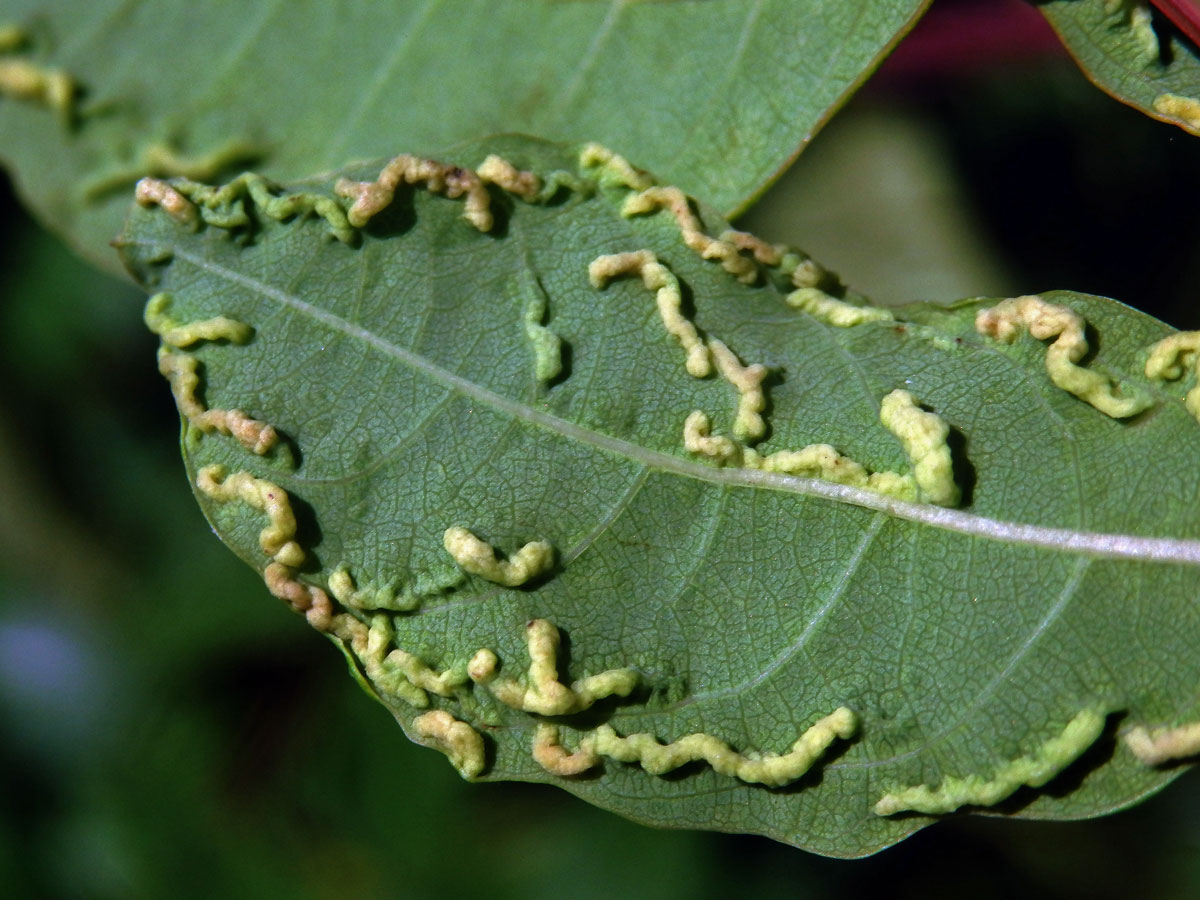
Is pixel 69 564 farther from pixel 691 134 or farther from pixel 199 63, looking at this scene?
pixel 691 134

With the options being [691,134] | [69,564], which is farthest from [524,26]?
[69,564]

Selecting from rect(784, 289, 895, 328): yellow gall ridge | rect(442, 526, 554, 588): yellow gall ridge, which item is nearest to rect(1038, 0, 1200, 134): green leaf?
rect(784, 289, 895, 328): yellow gall ridge

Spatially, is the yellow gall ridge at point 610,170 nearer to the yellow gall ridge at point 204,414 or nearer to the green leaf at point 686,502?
the green leaf at point 686,502

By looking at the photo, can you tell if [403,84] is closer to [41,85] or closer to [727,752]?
[41,85]

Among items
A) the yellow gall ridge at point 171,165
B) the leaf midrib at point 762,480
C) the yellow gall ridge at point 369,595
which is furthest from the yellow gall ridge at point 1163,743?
the yellow gall ridge at point 171,165

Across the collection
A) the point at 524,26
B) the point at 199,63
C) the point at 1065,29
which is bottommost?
the point at 199,63

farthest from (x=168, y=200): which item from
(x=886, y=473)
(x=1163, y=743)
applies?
(x=1163, y=743)
